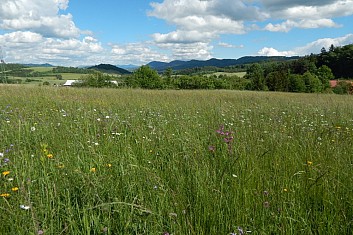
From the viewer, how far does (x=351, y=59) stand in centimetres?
6594

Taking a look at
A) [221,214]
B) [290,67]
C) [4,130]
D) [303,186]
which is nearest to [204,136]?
[303,186]

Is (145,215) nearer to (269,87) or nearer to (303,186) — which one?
(303,186)

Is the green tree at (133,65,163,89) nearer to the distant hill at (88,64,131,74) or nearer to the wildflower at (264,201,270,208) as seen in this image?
the distant hill at (88,64,131,74)

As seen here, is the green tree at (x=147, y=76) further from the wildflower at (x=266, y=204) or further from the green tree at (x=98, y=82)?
the wildflower at (x=266, y=204)

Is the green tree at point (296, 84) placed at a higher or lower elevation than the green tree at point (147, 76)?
lower

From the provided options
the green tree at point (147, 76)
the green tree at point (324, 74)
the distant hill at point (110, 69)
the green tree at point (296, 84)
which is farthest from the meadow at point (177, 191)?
the distant hill at point (110, 69)

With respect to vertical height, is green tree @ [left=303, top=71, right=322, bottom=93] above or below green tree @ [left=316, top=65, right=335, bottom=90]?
below

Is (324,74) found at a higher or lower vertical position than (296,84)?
higher

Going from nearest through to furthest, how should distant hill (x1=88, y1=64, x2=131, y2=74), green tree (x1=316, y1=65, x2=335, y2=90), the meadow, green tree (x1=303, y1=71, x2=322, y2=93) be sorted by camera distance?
1. the meadow
2. green tree (x1=303, y1=71, x2=322, y2=93)
3. green tree (x1=316, y1=65, x2=335, y2=90)
4. distant hill (x1=88, y1=64, x2=131, y2=74)

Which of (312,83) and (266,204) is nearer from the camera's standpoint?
(266,204)

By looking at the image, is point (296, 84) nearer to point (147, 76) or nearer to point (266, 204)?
point (147, 76)

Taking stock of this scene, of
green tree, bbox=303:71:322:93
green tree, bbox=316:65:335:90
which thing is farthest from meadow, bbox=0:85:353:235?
green tree, bbox=316:65:335:90

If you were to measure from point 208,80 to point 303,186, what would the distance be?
8241 cm

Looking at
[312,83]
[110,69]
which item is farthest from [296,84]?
[110,69]
